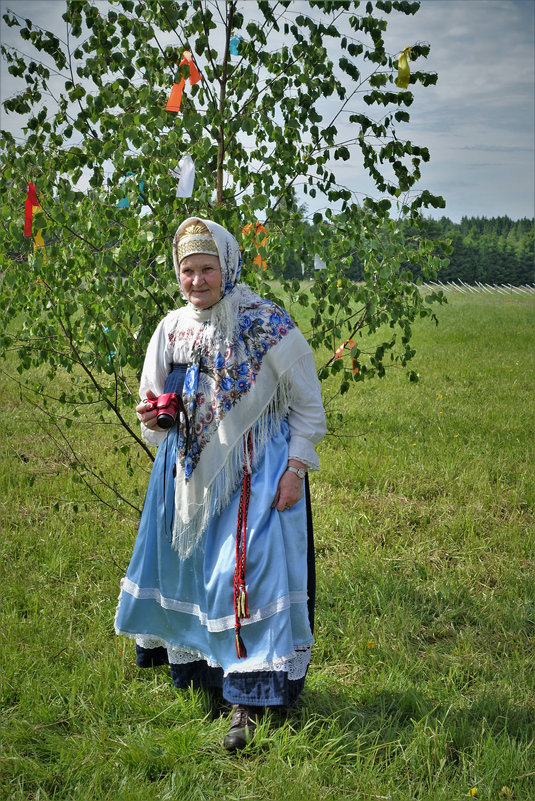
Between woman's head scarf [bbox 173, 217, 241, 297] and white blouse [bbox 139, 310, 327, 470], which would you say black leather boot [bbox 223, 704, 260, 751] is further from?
woman's head scarf [bbox 173, 217, 241, 297]

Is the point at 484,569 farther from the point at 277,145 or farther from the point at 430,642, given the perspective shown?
the point at 277,145

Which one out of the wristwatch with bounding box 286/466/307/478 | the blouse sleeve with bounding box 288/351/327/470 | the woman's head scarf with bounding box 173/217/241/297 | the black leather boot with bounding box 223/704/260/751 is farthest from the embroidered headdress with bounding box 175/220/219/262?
the black leather boot with bounding box 223/704/260/751

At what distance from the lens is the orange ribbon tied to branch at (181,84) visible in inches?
123

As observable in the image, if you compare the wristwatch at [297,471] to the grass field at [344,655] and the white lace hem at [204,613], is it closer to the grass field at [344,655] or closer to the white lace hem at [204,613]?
the white lace hem at [204,613]

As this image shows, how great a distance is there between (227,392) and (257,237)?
0.95 m

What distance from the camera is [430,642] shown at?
3482 mm

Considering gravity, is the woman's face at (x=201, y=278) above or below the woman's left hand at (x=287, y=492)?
above

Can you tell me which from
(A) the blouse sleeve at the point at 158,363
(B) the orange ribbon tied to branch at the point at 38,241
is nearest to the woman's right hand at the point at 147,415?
(A) the blouse sleeve at the point at 158,363

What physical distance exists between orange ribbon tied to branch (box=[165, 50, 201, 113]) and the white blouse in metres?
0.98

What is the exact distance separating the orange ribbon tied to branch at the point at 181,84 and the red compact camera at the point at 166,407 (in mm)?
1282

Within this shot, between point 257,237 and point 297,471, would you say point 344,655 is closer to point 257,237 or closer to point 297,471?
point 297,471

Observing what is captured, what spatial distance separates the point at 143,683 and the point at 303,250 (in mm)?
2121

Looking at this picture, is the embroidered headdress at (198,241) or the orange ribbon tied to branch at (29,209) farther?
the orange ribbon tied to branch at (29,209)

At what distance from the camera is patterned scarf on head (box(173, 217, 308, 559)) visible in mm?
2738
